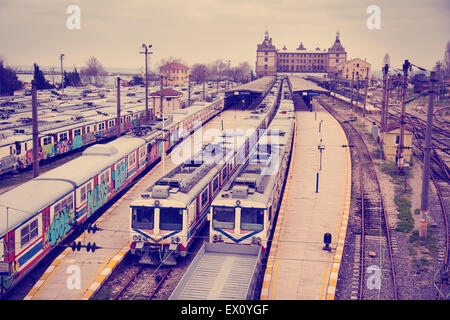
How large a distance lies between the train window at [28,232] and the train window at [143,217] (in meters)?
3.48

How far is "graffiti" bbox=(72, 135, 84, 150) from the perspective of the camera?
36812 millimetres

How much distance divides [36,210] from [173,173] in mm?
6311

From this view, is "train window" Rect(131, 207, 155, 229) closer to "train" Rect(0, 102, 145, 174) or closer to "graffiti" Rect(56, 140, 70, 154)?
"train" Rect(0, 102, 145, 174)

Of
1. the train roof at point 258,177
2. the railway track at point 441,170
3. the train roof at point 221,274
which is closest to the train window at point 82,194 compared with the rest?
the train roof at point 258,177

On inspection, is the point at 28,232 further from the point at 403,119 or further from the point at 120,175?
the point at 403,119

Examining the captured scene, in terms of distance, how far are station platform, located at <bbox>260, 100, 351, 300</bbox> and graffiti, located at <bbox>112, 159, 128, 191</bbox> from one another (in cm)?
889

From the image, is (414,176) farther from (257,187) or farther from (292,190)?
(257,187)

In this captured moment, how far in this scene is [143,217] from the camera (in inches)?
710

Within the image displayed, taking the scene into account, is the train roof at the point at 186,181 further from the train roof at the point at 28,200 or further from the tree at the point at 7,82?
the tree at the point at 7,82

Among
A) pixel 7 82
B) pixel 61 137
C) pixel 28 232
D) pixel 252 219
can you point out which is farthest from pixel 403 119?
pixel 7 82

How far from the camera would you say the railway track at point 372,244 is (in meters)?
16.7

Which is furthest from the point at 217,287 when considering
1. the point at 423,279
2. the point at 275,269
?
the point at 423,279

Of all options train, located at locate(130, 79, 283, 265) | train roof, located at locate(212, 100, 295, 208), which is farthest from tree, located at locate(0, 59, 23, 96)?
train, located at locate(130, 79, 283, 265)

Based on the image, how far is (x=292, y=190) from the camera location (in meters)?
28.0
